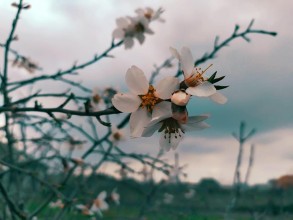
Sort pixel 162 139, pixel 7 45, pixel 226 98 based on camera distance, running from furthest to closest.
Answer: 1. pixel 7 45
2. pixel 162 139
3. pixel 226 98

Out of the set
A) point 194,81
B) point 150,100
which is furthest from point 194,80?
point 150,100

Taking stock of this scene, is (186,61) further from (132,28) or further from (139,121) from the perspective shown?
(132,28)

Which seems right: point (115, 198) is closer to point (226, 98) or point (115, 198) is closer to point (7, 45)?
point (7, 45)

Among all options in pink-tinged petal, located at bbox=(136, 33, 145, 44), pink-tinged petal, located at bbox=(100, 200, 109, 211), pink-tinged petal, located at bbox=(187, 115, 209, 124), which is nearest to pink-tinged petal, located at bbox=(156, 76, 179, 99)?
pink-tinged petal, located at bbox=(187, 115, 209, 124)

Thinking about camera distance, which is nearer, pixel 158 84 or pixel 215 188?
pixel 158 84

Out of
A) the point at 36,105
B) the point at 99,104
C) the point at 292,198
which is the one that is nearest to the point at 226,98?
the point at 36,105

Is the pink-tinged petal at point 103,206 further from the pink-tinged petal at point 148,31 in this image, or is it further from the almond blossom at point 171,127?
the almond blossom at point 171,127

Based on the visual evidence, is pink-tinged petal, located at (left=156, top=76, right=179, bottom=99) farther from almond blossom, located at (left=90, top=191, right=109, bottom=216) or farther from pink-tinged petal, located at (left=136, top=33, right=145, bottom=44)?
almond blossom, located at (left=90, top=191, right=109, bottom=216)
